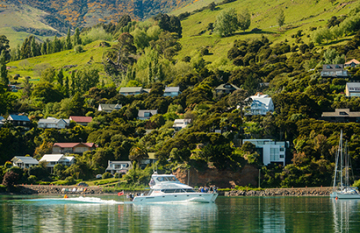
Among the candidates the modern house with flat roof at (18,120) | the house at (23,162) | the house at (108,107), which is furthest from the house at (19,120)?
the house at (108,107)

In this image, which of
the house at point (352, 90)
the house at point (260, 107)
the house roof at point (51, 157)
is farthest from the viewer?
the house at point (352, 90)

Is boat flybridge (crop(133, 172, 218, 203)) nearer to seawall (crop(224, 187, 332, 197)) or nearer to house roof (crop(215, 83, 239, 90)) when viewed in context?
seawall (crop(224, 187, 332, 197))

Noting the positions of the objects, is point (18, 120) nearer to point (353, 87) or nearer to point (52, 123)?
point (52, 123)

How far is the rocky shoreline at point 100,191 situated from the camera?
8512 cm

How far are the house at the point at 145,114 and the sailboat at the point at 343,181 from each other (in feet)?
206

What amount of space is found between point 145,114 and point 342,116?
57446 millimetres

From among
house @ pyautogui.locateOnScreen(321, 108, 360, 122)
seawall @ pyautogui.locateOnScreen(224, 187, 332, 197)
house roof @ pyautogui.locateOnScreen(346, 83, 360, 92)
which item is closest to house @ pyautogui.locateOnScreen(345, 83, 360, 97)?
house roof @ pyautogui.locateOnScreen(346, 83, 360, 92)

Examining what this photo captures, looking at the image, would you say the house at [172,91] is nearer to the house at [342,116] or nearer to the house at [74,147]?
the house at [74,147]

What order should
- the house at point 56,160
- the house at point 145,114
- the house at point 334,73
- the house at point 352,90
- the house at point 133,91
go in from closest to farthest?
the house at point 56,160 → the house at point 352,90 → the house at point 334,73 → the house at point 145,114 → the house at point 133,91

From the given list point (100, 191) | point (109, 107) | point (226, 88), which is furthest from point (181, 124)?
point (100, 191)

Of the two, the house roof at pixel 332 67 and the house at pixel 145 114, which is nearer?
the house roof at pixel 332 67

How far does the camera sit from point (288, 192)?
85.6 m

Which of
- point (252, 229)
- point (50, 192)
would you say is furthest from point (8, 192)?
point (252, 229)

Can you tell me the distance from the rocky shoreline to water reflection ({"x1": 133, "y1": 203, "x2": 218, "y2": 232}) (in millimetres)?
28125
